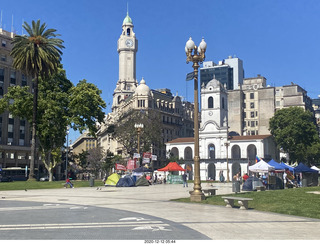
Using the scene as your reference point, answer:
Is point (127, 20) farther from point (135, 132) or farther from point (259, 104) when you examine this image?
point (135, 132)

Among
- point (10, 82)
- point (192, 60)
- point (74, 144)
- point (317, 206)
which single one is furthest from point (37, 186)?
point (74, 144)

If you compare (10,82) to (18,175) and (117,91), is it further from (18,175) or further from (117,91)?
(117,91)

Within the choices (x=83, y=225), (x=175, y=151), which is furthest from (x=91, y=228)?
(x=175, y=151)

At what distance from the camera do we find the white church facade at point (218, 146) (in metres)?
84.6

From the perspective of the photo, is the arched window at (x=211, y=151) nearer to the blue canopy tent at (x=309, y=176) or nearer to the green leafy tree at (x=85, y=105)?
the green leafy tree at (x=85, y=105)

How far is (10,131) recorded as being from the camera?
81.5 meters

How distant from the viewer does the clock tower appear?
143625mm

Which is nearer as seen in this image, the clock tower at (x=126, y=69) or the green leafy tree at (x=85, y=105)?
the green leafy tree at (x=85, y=105)

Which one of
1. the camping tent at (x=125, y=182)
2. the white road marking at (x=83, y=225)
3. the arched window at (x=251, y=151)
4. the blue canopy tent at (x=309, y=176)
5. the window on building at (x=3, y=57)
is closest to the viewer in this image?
the white road marking at (x=83, y=225)

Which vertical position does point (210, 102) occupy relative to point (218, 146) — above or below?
above

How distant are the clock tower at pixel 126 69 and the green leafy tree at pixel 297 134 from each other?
2852 inches

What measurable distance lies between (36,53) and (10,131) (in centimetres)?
4198

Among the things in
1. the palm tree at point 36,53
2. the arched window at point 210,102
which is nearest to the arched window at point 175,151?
the arched window at point 210,102
